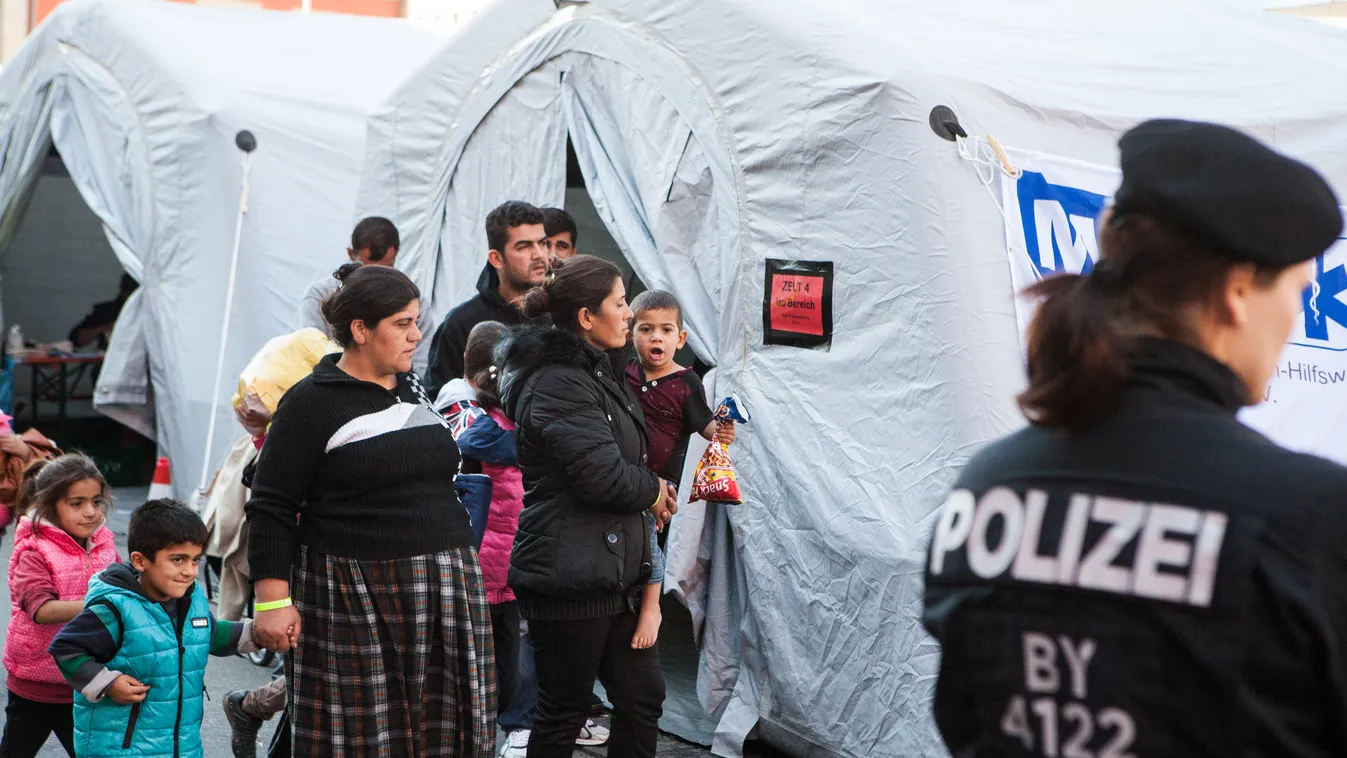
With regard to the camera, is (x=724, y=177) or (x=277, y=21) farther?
(x=277, y=21)

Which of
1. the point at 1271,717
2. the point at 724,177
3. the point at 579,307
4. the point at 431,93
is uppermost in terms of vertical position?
the point at 431,93

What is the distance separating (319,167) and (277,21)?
241cm

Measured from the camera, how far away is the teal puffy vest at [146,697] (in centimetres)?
362

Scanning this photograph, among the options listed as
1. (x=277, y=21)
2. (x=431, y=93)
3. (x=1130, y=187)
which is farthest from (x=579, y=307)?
(x=277, y=21)

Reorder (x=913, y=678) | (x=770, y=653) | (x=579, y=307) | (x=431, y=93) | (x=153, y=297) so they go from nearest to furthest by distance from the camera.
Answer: (x=579, y=307) → (x=913, y=678) → (x=770, y=653) → (x=431, y=93) → (x=153, y=297)

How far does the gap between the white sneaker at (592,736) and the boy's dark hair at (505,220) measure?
189cm

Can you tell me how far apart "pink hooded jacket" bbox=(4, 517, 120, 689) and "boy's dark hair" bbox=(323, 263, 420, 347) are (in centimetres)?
107

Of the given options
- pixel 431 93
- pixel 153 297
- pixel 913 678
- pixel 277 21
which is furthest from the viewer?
pixel 277 21

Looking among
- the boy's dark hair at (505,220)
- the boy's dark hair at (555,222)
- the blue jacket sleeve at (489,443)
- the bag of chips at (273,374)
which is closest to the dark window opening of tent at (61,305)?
the bag of chips at (273,374)

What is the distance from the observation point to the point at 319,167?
888cm

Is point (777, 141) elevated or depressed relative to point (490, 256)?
elevated

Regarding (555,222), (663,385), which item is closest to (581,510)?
(663,385)

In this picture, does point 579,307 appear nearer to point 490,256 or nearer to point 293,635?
point 293,635

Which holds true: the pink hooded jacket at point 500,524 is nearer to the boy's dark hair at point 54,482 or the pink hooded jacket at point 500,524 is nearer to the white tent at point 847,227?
the white tent at point 847,227
